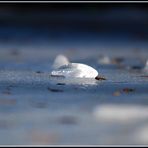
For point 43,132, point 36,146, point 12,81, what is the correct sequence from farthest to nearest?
point 12,81 → point 43,132 → point 36,146

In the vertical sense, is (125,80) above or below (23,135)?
above

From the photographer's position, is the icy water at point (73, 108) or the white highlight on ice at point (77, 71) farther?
the white highlight on ice at point (77, 71)

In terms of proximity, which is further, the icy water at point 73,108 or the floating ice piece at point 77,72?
the floating ice piece at point 77,72

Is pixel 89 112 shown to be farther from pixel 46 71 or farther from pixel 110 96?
pixel 46 71

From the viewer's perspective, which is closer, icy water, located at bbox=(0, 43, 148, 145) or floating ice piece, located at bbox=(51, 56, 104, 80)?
icy water, located at bbox=(0, 43, 148, 145)

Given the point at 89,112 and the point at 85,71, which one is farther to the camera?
the point at 85,71

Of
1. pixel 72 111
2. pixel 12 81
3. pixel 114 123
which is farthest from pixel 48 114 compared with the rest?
pixel 12 81

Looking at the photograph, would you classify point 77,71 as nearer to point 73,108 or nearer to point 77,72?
point 77,72

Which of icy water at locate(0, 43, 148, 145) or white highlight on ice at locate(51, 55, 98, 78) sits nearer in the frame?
icy water at locate(0, 43, 148, 145)
